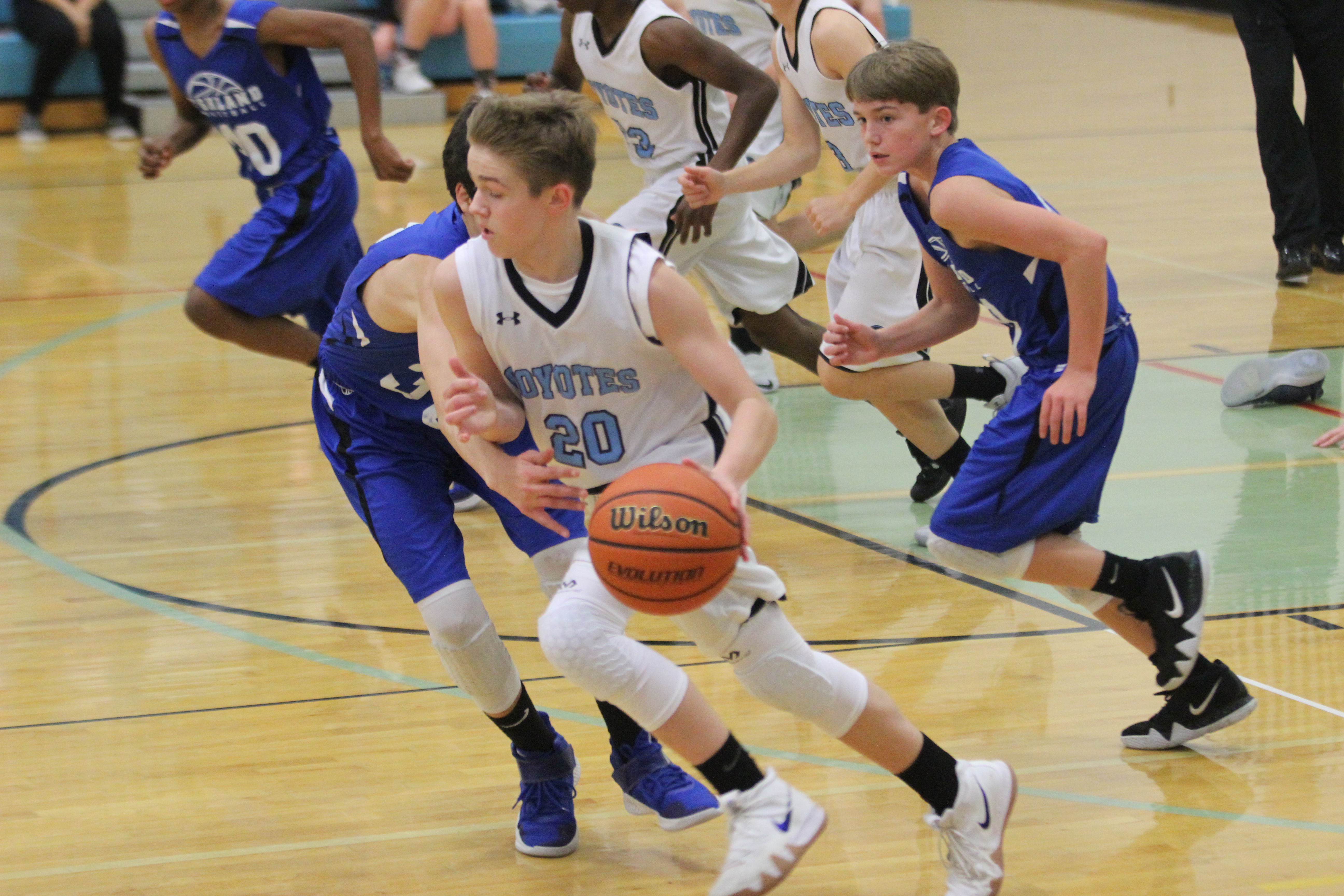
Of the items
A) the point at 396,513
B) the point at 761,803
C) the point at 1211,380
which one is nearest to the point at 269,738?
the point at 396,513

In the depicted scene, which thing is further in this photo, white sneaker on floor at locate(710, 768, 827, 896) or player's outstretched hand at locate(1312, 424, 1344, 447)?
player's outstretched hand at locate(1312, 424, 1344, 447)

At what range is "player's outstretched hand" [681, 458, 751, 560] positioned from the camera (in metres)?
2.53

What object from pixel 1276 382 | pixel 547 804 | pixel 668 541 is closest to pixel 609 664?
pixel 668 541

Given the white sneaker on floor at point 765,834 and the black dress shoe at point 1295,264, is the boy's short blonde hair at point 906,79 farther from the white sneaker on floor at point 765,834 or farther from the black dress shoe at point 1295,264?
the black dress shoe at point 1295,264

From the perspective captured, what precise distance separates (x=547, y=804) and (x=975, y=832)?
78cm

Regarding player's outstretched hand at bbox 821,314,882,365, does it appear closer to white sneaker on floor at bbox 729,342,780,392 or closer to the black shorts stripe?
the black shorts stripe

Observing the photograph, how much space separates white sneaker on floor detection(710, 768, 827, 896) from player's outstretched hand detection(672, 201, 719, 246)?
2803mm

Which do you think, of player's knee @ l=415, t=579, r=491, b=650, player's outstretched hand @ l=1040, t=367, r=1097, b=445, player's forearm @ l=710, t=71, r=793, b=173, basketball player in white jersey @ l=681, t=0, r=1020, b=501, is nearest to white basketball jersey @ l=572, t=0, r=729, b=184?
player's forearm @ l=710, t=71, r=793, b=173

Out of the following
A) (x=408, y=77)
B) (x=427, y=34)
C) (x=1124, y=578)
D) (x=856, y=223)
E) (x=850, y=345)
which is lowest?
(x=408, y=77)

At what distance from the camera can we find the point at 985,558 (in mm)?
3350

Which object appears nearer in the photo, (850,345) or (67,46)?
(850,345)

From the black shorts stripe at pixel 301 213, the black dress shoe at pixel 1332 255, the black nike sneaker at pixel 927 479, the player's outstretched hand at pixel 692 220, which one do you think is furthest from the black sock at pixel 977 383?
the black dress shoe at pixel 1332 255

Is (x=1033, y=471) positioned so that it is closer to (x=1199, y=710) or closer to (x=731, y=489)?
(x=1199, y=710)

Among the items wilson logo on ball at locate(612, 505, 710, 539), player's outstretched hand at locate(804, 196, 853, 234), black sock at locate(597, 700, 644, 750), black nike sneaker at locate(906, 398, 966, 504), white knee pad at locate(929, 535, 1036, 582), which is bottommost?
black nike sneaker at locate(906, 398, 966, 504)
